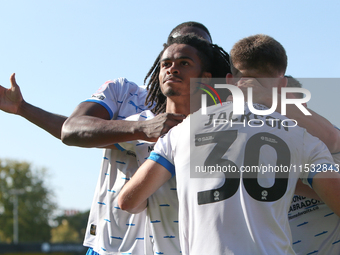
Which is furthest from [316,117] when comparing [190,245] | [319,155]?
[190,245]

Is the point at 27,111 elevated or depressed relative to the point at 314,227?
elevated

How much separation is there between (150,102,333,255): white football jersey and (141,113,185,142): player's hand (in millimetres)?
321

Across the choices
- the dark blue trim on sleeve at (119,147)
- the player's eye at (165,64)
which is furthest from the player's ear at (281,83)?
the dark blue trim on sleeve at (119,147)

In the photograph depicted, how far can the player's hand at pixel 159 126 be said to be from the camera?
9.30 feet

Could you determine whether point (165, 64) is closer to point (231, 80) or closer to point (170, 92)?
point (170, 92)

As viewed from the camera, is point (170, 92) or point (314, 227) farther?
point (170, 92)

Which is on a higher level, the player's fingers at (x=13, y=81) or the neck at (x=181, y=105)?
the player's fingers at (x=13, y=81)

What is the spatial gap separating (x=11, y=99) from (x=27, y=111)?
21 cm

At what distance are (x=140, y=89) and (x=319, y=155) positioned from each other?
1.94 metres

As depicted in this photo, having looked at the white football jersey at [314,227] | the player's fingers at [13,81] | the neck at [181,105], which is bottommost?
the white football jersey at [314,227]

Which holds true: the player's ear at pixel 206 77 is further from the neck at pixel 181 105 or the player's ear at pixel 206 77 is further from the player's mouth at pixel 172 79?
the player's mouth at pixel 172 79

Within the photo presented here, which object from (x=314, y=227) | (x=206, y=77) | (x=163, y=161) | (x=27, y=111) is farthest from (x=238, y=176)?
(x=27, y=111)

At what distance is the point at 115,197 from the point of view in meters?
3.43

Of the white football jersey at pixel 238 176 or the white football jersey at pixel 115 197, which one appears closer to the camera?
the white football jersey at pixel 238 176
